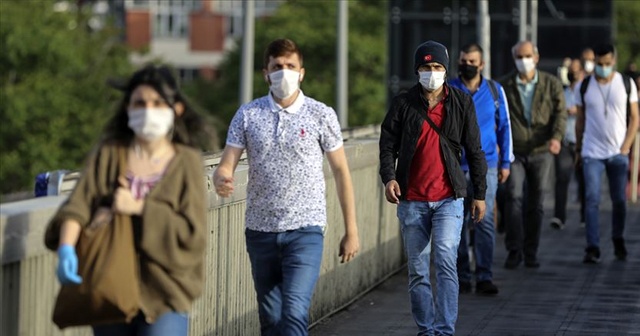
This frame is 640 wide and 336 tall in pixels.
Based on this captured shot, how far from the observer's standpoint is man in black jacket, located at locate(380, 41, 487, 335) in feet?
34.7

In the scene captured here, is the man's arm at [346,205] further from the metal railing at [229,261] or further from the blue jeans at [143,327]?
the blue jeans at [143,327]

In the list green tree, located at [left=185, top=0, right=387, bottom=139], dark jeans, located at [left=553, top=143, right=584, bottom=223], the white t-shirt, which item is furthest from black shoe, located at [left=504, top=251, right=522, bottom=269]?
green tree, located at [left=185, top=0, right=387, bottom=139]

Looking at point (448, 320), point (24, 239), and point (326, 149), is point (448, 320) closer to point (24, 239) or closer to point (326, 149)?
point (326, 149)

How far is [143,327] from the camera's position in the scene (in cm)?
687

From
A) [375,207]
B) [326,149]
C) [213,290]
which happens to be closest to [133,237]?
[326,149]

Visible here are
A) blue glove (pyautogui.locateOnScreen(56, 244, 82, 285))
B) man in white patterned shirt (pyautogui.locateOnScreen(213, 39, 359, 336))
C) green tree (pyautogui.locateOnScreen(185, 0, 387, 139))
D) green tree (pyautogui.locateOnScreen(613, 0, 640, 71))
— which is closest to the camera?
blue glove (pyautogui.locateOnScreen(56, 244, 82, 285))

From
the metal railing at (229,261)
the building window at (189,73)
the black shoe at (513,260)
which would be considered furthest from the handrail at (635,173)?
the building window at (189,73)

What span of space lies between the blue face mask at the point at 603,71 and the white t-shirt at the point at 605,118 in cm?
8

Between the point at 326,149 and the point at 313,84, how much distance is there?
285ft

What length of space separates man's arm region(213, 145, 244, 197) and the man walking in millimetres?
7935

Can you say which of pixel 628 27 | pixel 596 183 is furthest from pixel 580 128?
pixel 628 27

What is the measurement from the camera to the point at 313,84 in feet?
313

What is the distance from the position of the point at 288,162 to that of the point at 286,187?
0.37 ft

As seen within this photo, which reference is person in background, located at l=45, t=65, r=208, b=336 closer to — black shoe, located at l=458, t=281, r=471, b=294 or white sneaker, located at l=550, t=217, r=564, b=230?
black shoe, located at l=458, t=281, r=471, b=294
